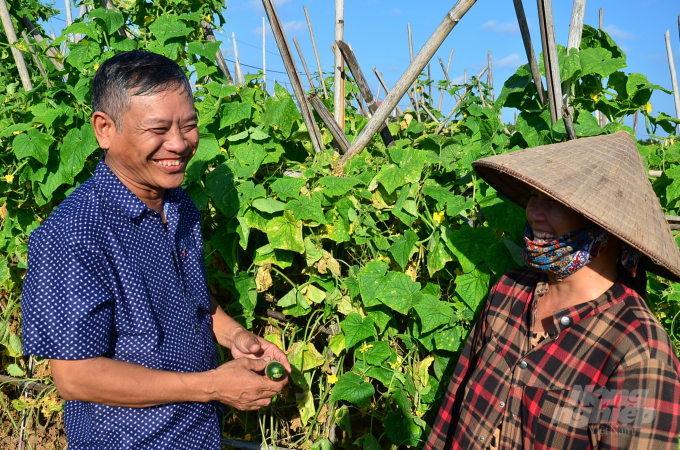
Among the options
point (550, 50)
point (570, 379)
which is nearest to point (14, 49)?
point (550, 50)

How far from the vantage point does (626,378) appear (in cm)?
123

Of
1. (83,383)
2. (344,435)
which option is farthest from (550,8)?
(344,435)

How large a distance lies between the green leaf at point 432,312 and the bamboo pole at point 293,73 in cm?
88

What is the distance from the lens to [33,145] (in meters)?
2.47

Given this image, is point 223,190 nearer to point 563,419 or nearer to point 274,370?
point 274,370

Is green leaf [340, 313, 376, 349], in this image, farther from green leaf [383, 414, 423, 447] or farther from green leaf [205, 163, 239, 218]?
green leaf [205, 163, 239, 218]

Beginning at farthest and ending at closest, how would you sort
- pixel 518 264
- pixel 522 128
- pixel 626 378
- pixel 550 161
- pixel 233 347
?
pixel 522 128, pixel 518 264, pixel 233 347, pixel 550 161, pixel 626 378

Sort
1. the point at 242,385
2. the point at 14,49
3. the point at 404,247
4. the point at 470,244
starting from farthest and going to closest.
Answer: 1. the point at 14,49
2. the point at 404,247
3. the point at 470,244
4. the point at 242,385

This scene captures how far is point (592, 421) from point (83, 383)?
1263 mm

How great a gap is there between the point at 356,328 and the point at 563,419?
1.00m

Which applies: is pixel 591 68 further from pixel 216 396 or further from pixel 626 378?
pixel 216 396

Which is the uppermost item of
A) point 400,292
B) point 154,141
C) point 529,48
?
point 529,48

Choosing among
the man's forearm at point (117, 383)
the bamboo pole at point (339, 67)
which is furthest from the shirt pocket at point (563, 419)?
the bamboo pole at point (339, 67)

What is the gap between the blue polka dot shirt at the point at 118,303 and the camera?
126 cm
